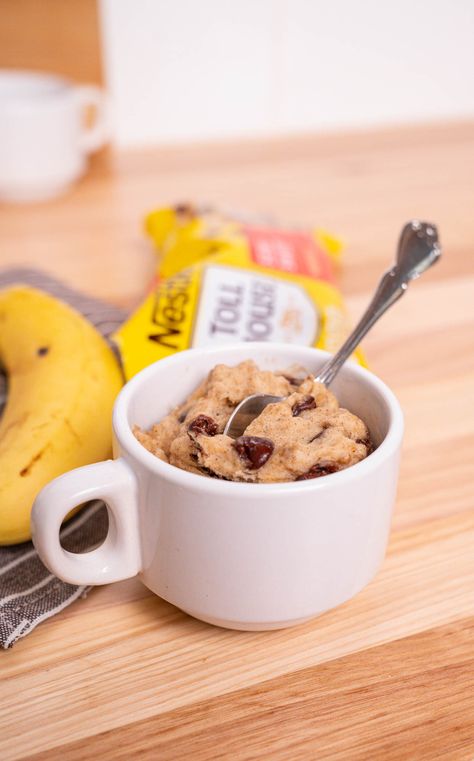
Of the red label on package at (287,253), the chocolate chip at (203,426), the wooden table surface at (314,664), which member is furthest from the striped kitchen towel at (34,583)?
the red label on package at (287,253)

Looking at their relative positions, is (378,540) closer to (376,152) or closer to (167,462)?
(167,462)

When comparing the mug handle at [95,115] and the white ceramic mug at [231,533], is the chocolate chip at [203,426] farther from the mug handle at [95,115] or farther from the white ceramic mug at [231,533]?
the mug handle at [95,115]

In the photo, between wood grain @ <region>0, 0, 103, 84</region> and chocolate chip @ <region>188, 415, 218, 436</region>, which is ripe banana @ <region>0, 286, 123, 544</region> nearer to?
chocolate chip @ <region>188, 415, 218, 436</region>

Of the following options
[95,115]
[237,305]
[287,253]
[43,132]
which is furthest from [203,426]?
[95,115]

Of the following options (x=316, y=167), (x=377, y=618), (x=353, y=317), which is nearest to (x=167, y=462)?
(x=377, y=618)

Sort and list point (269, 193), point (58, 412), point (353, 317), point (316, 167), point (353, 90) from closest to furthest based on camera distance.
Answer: point (58, 412) < point (353, 317) < point (269, 193) < point (316, 167) < point (353, 90)

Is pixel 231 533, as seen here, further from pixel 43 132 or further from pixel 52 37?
pixel 52 37
